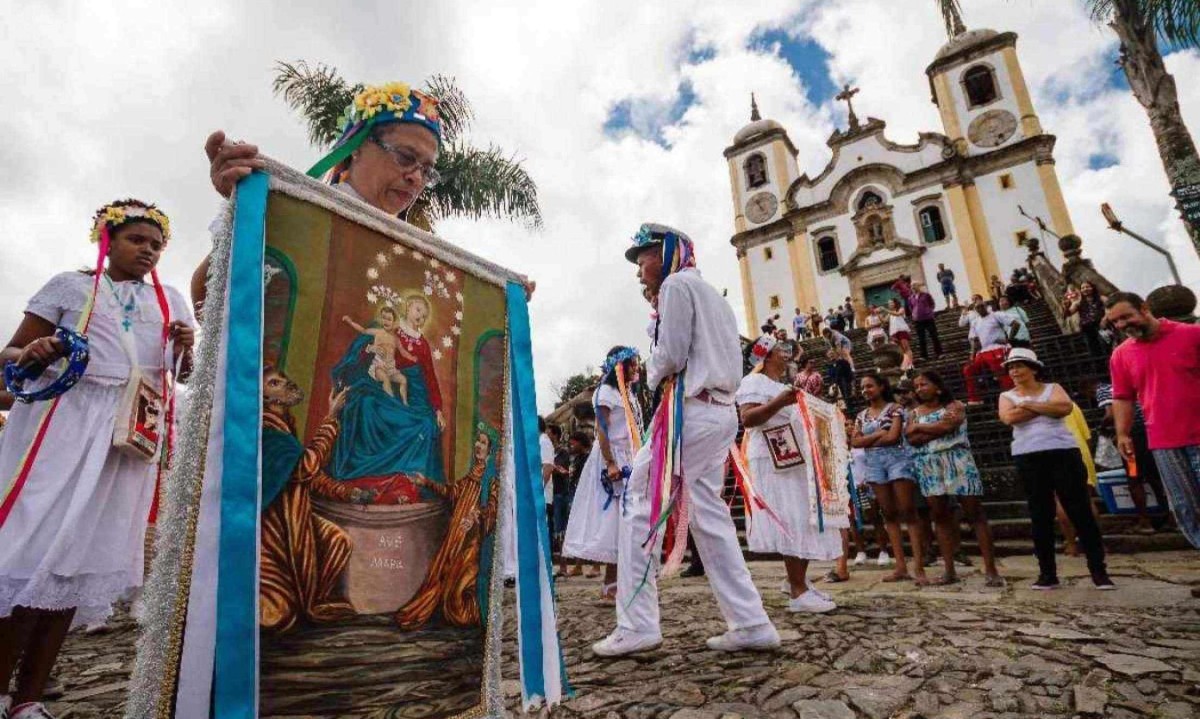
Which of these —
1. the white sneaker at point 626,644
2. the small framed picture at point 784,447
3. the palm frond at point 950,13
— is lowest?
the white sneaker at point 626,644

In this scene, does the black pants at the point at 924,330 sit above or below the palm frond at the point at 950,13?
below

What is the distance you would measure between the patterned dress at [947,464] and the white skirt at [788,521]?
100cm

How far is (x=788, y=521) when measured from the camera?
13.9 feet

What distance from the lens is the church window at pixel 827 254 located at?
28.0 metres

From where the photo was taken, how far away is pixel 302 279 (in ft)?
4.75

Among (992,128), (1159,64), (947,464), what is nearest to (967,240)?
(992,128)

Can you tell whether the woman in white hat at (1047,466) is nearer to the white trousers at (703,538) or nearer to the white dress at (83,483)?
the white trousers at (703,538)

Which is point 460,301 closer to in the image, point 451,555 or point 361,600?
point 451,555

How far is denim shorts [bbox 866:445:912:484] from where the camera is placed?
5094mm

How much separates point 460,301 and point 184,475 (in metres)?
0.85

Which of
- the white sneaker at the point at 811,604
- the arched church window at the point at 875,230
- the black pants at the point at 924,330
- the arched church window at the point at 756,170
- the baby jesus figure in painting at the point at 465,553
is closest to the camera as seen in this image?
the baby jesus figure in painting at the point at 465,553

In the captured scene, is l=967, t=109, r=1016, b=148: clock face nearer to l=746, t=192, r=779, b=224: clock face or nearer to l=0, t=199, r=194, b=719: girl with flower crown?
l=746, t=192, r=779, b=224: clock face

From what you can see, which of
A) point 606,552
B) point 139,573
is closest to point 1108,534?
point 606,552

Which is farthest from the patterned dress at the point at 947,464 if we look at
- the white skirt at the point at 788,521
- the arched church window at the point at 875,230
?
the arched church window at the point at 875,230
